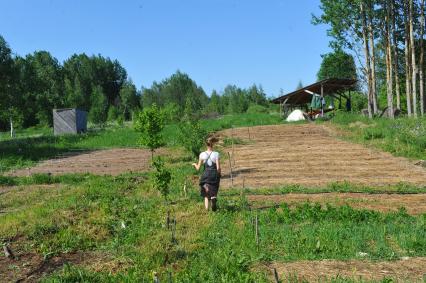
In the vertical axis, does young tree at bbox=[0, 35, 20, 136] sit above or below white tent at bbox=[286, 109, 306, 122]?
above

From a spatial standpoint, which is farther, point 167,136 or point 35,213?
point 167,136

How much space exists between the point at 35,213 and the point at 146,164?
34.1 ft

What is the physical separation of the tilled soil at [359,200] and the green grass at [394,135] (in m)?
7.13

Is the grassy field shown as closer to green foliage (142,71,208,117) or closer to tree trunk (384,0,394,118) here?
tree trunk (384,0,394,118)

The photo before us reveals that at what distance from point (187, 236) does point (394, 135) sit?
53.9 feet

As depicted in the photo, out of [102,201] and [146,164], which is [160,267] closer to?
[102,201]

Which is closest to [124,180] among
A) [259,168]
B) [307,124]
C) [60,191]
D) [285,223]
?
[60,191]

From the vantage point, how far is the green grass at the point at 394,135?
18922 millimetres

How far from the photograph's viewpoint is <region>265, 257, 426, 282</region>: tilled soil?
18.6ft

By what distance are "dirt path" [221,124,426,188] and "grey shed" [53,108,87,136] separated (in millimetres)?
23582

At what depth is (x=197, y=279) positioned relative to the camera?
6000 mm

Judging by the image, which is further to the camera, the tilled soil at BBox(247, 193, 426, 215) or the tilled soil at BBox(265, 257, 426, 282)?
the tilled soil at BBox(247, 193, 426, 215)

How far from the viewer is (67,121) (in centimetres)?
4381

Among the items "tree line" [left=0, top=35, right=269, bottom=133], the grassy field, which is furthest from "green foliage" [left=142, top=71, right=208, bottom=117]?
the grassy field
